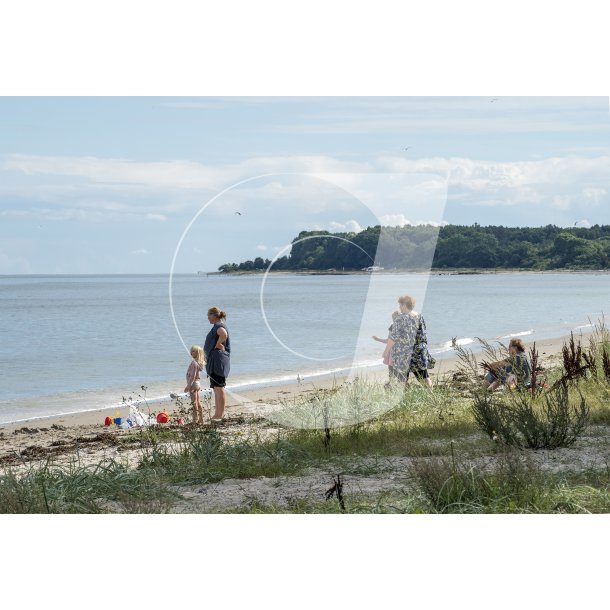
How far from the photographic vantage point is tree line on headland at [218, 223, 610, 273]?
845 cm

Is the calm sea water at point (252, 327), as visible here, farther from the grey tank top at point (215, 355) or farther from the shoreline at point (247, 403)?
the grey tank top at point (215, 355)

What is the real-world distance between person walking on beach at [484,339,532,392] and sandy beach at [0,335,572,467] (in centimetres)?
115

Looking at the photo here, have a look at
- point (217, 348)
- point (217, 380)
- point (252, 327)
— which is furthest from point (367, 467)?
point (252, 327)

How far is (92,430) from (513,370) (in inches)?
264

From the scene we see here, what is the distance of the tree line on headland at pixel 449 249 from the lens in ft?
27.7

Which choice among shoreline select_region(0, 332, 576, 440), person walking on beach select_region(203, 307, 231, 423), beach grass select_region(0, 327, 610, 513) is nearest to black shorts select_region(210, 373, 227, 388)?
person walking on beach select_region(203, 307, 231, 423)

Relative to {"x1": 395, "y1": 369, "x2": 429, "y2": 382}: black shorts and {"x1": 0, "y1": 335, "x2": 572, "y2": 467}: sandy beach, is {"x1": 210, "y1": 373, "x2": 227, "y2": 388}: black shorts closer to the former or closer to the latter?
{"x1": 0, "y1": 335, "x2": 572, "y2": 467}: sandy beach

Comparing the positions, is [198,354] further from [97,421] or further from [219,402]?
[97,421]

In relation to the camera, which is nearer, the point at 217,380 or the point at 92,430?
the point at 217,380

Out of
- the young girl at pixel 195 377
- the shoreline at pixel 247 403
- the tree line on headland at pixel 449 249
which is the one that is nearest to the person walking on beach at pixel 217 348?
the young girl at pixel 195 377

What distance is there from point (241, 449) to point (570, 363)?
405 cm

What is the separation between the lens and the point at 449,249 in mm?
14320
